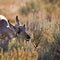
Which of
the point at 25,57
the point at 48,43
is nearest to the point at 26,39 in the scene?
the point at 48,43

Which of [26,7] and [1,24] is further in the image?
[26,7]

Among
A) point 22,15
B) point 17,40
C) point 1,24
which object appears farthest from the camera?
point 22,15

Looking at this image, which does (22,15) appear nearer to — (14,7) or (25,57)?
(14,7)

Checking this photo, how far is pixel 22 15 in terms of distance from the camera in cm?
2242

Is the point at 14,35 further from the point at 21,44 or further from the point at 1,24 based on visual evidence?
the point at 21,44

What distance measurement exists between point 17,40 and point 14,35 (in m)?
0.68

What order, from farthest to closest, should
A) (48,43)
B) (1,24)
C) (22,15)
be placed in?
(22,15) → (1,24) → (48,43)

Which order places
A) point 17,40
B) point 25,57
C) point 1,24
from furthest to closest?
1. point 1,24
2. point 17,40
3. point 25,57

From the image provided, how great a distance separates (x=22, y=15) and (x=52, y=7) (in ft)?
12.0

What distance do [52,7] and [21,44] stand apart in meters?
15.3

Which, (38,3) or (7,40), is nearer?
(7,40)

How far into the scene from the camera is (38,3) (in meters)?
25.9

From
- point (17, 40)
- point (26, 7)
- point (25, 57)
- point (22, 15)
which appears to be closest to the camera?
point (25, 57)

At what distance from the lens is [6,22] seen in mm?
11742
